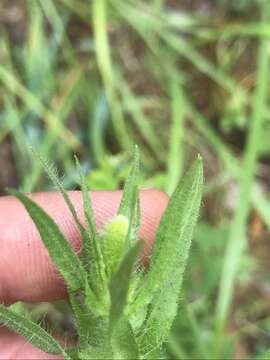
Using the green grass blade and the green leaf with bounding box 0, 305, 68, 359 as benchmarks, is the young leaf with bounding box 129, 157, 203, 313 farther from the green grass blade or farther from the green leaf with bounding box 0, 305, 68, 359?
the green grass blade

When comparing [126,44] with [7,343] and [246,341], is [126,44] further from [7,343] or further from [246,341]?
[7,343]

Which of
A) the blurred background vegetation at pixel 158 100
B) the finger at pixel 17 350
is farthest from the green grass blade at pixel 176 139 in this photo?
the finger at pixel 17 350

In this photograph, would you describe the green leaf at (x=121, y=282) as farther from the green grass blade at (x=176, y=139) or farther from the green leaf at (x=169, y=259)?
the green grass blade at (x=176, y=139)

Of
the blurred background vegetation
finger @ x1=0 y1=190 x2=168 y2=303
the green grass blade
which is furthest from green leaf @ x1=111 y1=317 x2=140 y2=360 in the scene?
the blurred background vegetation

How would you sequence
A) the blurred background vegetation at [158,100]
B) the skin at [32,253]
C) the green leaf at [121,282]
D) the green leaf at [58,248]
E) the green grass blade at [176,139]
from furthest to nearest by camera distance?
the blurred background vegetation at [158,100], the green grass blade at [176,139], the skin at [32,253], the green leaf at [58,248], the green leaf at [121,282]

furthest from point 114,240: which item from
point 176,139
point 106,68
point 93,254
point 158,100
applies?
point 158,100

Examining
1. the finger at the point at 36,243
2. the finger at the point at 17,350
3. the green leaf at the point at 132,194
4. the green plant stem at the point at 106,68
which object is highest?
the green plant stem at the point at 106,68
